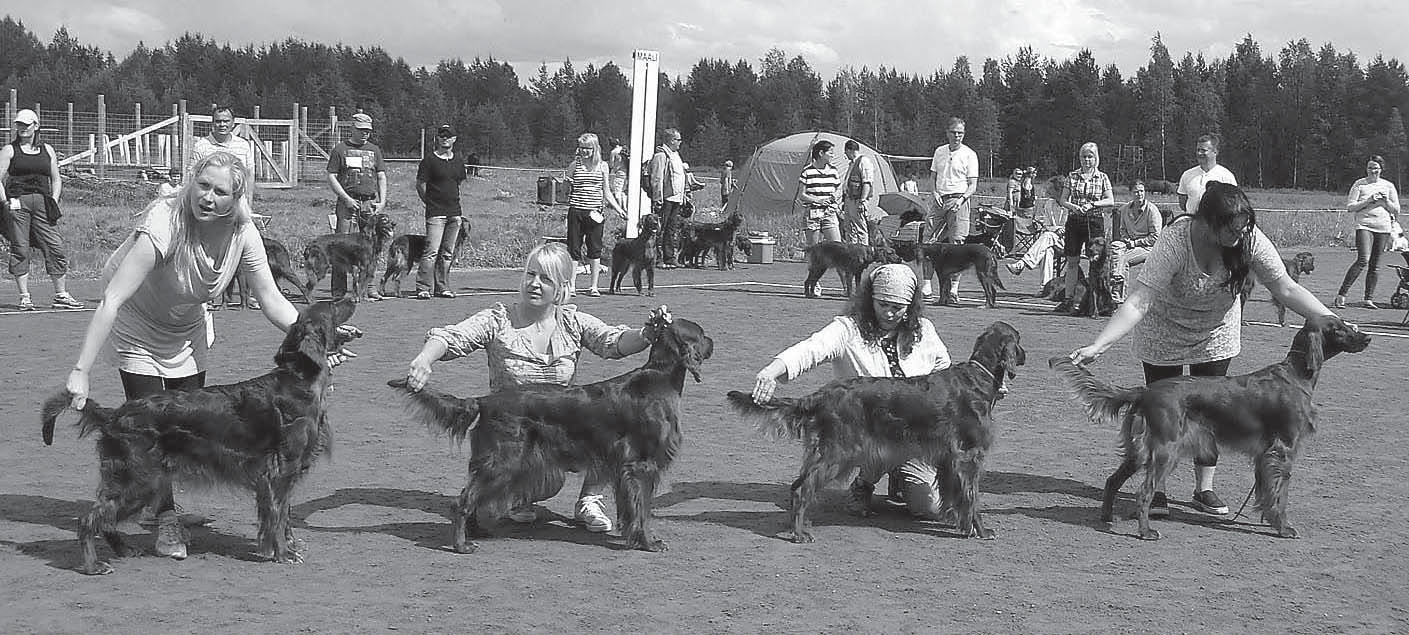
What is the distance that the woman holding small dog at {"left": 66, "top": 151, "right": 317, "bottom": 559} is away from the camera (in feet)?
15.6

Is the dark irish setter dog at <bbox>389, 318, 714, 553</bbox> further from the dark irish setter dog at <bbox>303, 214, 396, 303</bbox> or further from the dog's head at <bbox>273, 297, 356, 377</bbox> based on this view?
the dark irish setter dog at <bbox>303, 214, 396, 303</bbox>

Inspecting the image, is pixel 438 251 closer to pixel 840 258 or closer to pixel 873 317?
pixel 840 258

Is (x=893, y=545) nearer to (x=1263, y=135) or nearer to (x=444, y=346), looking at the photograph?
(x=444, y=346)

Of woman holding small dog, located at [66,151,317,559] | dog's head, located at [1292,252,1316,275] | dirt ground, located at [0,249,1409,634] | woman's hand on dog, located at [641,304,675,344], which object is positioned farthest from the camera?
dog's head, located at [1292,252,1316,275]

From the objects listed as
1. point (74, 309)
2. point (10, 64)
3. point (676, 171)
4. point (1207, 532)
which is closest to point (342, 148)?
point (74, 309)

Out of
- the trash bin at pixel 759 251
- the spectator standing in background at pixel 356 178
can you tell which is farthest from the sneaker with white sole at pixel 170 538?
the trash bin at pixel 759 251

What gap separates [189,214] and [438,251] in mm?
9374

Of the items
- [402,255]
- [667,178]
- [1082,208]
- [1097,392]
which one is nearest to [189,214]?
[1097,392]

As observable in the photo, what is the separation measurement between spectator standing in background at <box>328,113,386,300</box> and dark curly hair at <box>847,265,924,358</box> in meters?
8.76

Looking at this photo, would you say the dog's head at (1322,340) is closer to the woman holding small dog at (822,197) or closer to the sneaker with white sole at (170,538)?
the sneaker with white sole at (170,538)

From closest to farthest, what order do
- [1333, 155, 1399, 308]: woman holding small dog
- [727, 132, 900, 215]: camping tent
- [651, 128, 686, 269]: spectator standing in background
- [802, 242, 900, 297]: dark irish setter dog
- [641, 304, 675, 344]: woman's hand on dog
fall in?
[641, 304, 675, 344]: woman's hand on dog, [1333, 155, 1399, 308]: woman holding small dog, [802, 242, 900, 297]: dark irish setter dog, [651, 128, 686, 269]: spectator standing in background, [727, 132, 900, 215]: camping tent

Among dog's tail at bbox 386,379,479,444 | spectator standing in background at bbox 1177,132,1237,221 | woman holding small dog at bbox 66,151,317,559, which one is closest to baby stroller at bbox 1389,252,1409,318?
spectator standing in background at bbox 1177,132,1237,221

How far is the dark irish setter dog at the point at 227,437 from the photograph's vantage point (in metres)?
4.69

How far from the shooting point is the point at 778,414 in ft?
17.4
